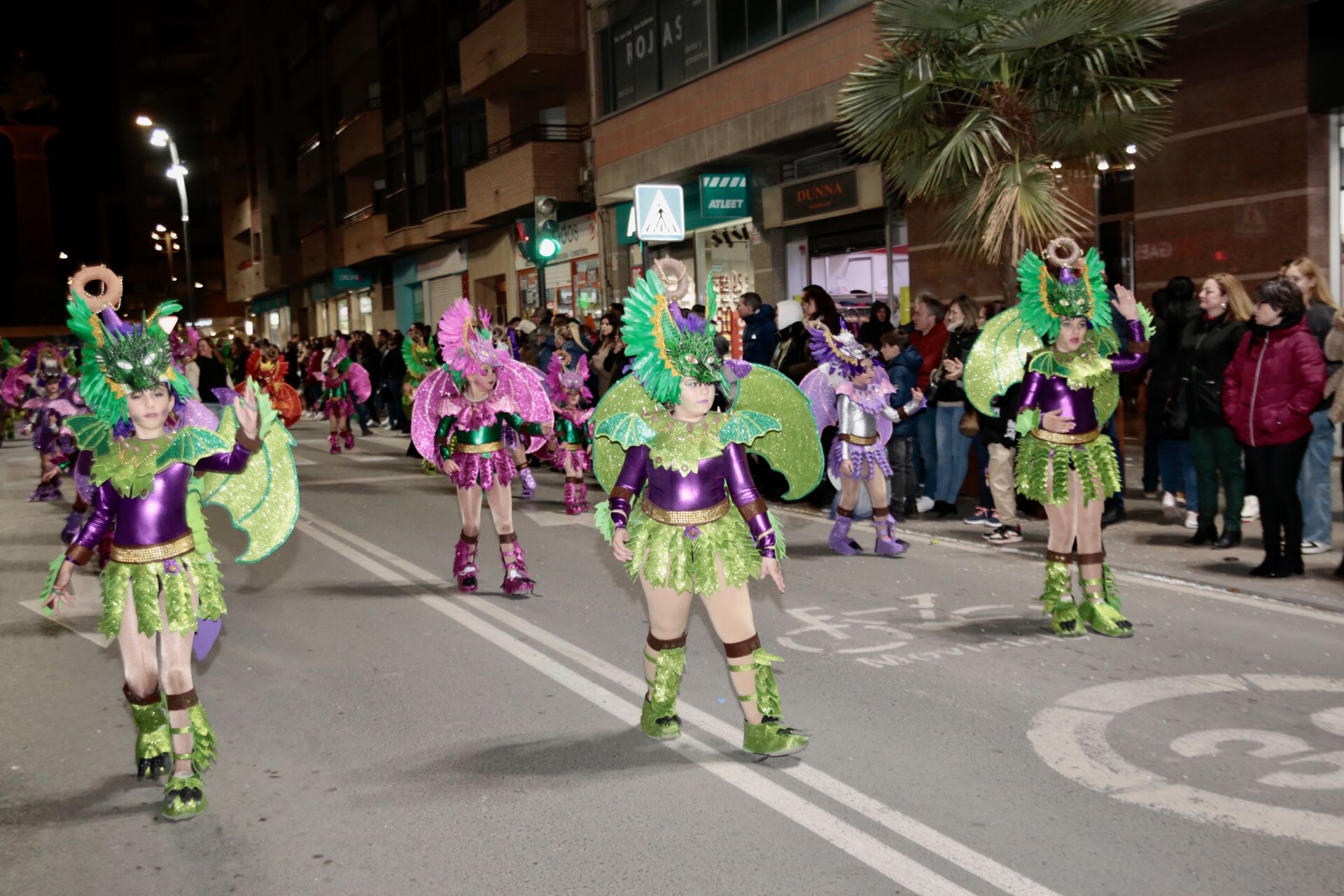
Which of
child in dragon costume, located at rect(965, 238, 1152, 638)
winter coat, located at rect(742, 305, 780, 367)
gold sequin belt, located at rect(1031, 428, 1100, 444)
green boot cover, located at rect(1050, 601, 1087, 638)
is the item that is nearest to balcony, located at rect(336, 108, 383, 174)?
winter coat, located at rect(742, 305, 780, 367)

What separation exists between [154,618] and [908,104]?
10040 millimetres

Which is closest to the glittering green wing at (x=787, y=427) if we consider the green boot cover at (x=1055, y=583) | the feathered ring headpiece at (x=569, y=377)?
the green boot cover at (x=1055, y=583)

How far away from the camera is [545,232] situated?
1861cm

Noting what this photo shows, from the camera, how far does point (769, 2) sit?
2131 centimetres

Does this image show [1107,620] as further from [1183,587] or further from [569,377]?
[569,377]

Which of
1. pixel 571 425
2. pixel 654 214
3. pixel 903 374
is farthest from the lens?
pixel 654 214

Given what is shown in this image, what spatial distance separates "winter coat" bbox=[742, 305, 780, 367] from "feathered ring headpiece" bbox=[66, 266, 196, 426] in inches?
380

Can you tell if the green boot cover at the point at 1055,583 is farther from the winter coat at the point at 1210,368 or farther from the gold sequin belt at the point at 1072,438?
the winter coat at the point at 1210,368

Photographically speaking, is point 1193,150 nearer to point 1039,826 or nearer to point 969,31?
point 969,31

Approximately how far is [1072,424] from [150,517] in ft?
16.7

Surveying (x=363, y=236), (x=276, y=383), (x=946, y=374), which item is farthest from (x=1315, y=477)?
(x=363, y=236)

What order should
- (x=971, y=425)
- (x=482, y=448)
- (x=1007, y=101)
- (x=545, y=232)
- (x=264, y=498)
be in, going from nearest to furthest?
(x=264, y=498) < (x=482, y=448) < (x=971, y=425) < (x=1007, y=101) < (x=545, y=232)

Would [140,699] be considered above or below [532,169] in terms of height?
below

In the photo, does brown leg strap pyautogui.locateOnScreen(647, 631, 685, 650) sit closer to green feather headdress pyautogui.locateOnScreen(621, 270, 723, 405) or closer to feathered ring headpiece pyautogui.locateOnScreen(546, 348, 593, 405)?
green feather headdress pyautogui.locateOnScreen(621, 270, 723, 405)
